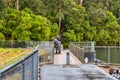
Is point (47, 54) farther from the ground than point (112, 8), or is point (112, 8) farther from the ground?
point (112, 8)

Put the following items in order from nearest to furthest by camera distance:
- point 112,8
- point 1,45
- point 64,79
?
1. point 64,79
2. point 1,45
3. point 112,8

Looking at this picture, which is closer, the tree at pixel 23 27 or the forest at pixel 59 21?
the tree at pixel 23 27

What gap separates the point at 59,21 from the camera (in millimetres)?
83938

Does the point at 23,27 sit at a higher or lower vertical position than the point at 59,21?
lower

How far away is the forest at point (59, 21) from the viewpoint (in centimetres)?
6512

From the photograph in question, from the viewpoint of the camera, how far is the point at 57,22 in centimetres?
8581

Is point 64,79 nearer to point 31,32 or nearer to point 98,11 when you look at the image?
point 31,32

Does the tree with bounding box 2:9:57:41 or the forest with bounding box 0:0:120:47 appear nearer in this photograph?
the tree with bounding box 2:9:57:41

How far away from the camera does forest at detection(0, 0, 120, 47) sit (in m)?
65.1

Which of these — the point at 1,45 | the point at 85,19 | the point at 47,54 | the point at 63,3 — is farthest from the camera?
the point at 85,19

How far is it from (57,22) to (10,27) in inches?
850

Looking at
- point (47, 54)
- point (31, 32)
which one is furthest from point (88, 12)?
point (47, 54)

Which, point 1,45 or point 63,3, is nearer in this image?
A: point 1,45

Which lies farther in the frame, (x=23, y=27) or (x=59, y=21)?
(x=59, y=21)
